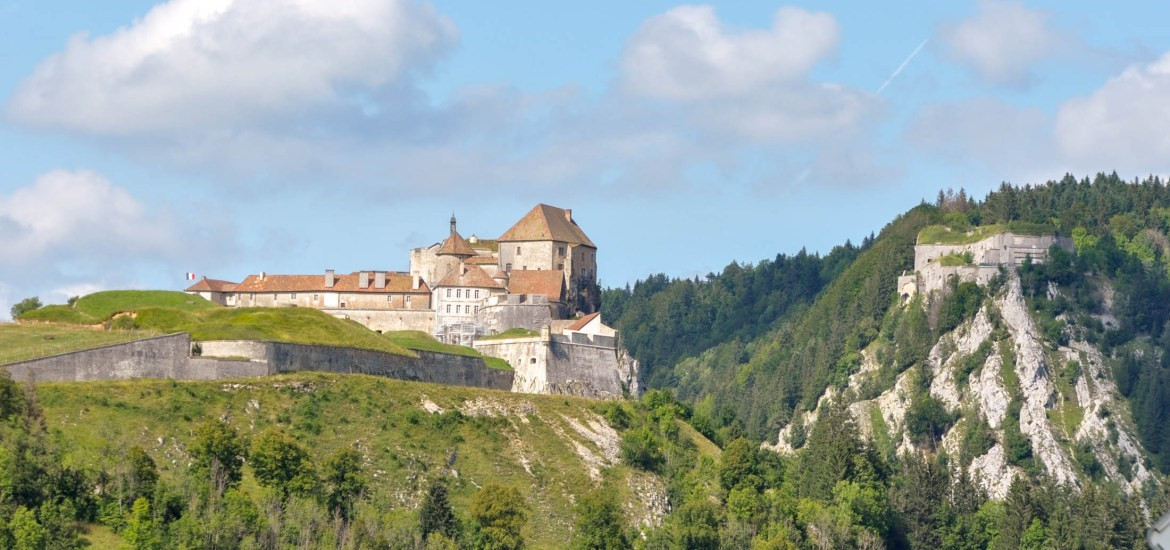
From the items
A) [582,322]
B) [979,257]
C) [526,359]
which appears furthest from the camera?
[979,257]

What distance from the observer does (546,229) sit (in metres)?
132

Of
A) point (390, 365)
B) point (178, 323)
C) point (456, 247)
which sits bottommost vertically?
point (390, 365)

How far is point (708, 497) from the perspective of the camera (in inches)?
4345

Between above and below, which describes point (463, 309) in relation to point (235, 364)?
above

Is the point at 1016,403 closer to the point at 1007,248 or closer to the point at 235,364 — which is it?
the point at 1007,248

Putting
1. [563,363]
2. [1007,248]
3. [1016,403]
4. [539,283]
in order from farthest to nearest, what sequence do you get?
1. [1007,248]
2. [1016,403]
3. [539,283]
4. [563,363]

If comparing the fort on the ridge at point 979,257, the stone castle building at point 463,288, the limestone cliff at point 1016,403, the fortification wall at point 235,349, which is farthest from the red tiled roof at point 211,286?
the fort on the ridge at point 979,257

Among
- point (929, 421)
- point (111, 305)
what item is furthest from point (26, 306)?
point (929, 421)

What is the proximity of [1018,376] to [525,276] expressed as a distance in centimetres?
6619

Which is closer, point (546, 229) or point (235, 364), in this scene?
point (235, 364)

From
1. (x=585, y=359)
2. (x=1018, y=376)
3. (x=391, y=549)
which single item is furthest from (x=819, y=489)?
(x=1018, y=376)

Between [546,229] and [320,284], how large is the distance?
1494cm

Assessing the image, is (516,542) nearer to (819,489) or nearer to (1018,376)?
(819,489)

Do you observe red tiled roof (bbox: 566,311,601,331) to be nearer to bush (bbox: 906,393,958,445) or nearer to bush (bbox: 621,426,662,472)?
bush (bbox: 621,426,662,472)
